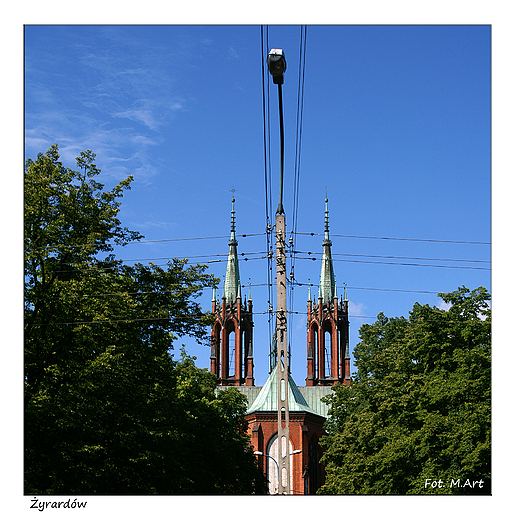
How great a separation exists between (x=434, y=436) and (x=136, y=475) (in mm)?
12439

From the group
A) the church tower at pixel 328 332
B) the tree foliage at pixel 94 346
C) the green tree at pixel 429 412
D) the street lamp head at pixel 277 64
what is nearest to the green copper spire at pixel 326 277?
the church tower at pixel 328 332

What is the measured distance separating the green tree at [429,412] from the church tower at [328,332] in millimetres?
45027

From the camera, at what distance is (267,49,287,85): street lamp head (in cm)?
1395

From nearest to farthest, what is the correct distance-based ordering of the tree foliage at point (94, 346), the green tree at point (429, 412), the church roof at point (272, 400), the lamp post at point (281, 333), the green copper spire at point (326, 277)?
the lamp post at point (281, 333)
the tree foliage at point (94, 346)
the green tree at point (429, 412)
the church roof at point (272, 400)
the green copper spire at point (326, 277)

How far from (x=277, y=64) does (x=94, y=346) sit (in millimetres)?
12533

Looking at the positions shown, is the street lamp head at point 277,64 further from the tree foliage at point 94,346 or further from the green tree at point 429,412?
the green tree at point 429,412

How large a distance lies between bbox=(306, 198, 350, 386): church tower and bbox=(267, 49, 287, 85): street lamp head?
70914 mm

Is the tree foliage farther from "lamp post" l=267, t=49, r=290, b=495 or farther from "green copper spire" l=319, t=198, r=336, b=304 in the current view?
"green copper spire" l=319, t=198, r=336, b=304

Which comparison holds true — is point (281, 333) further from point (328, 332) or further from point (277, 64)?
point (328, 332)

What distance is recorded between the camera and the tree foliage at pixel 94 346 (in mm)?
22484

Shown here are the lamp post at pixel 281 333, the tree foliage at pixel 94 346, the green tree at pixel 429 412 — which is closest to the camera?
the lamp post at pixel 281 333

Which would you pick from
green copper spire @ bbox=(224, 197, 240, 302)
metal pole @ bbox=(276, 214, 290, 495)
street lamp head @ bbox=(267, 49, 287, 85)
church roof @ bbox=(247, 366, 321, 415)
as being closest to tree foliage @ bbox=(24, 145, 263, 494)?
metal pole @ bbox=(276, 214, 290, 495)

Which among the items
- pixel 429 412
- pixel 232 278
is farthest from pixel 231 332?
pixel 429 412

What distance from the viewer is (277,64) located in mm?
Result: 14016
